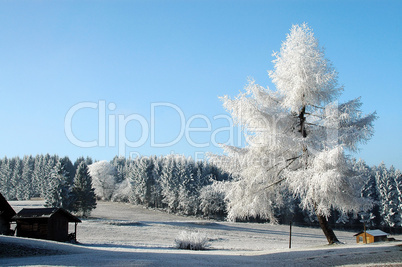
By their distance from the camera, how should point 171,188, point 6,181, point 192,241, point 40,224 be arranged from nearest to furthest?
point 192,241, point 40,224, point 171,188, point 6,181

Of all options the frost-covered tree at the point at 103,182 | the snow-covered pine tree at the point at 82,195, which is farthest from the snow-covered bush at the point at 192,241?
the frost-covered tree at the point at 103,182

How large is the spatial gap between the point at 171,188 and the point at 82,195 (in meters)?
27.9

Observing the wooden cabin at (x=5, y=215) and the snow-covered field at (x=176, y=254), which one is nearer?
the snow-covered field at (x=176, y=254)

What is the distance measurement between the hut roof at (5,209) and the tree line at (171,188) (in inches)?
1037

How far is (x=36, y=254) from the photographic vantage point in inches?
856

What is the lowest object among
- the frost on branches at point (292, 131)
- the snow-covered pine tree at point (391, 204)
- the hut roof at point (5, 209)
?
the snow-covered pine tree at point (391, 204)

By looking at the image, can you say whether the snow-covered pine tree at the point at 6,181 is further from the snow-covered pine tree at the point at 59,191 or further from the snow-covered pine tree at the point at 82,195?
the snow-covered pine tree at the point at 59,191

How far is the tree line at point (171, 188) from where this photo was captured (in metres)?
72.3

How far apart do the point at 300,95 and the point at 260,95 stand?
7.32 feet

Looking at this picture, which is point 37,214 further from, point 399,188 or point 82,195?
point 399,188

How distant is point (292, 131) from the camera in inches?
743

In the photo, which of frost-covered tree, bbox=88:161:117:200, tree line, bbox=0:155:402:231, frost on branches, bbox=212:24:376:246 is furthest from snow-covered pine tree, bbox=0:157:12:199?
frost on branches, bbox=212:24:376:246

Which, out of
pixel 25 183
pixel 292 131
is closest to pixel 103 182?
pixel 25 183

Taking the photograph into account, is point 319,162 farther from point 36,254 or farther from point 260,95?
point 36,254
